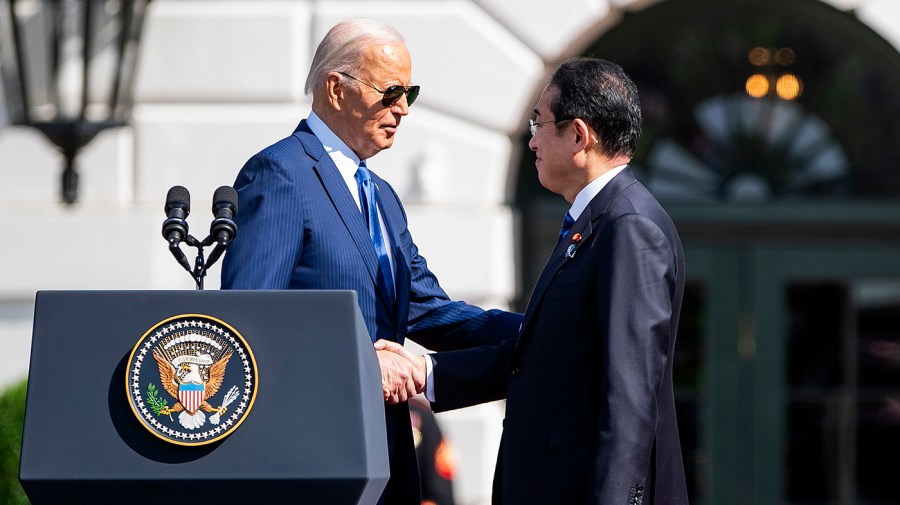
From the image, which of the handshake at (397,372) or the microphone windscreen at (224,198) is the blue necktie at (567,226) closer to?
the handshake at (397,372)

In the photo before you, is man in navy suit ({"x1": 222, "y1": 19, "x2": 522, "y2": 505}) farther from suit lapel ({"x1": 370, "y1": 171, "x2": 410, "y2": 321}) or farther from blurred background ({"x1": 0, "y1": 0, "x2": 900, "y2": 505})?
blurred background ({"x1": 0, "y1": 0, "x2": 900, "y2": 505})

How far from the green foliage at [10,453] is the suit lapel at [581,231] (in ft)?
8.82

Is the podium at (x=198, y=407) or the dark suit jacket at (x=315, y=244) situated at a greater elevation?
the dark suit jacket at (x=315, y=244)

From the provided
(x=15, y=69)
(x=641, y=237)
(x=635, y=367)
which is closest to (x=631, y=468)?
(x=635, y=367)

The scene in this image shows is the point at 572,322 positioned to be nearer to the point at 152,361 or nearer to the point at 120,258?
the point at 152,361

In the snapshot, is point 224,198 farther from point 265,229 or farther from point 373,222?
point 373,222

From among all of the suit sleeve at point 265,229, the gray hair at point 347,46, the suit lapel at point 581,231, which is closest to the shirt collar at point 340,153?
the gray hair at point 347,46

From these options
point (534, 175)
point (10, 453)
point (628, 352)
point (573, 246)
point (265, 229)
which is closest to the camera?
point (628, 352)

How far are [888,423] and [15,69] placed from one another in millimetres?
4972

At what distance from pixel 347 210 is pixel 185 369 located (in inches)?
35.3

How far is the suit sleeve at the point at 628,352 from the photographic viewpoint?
3510 millimetres

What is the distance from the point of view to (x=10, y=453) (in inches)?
233

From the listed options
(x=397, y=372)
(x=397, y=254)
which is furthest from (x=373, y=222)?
(x=397, y=372)

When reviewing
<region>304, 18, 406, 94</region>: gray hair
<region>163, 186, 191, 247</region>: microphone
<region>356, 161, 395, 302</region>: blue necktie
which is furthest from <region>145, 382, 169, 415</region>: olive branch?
<region>304, 18, 406, 94</region>: gray hair
